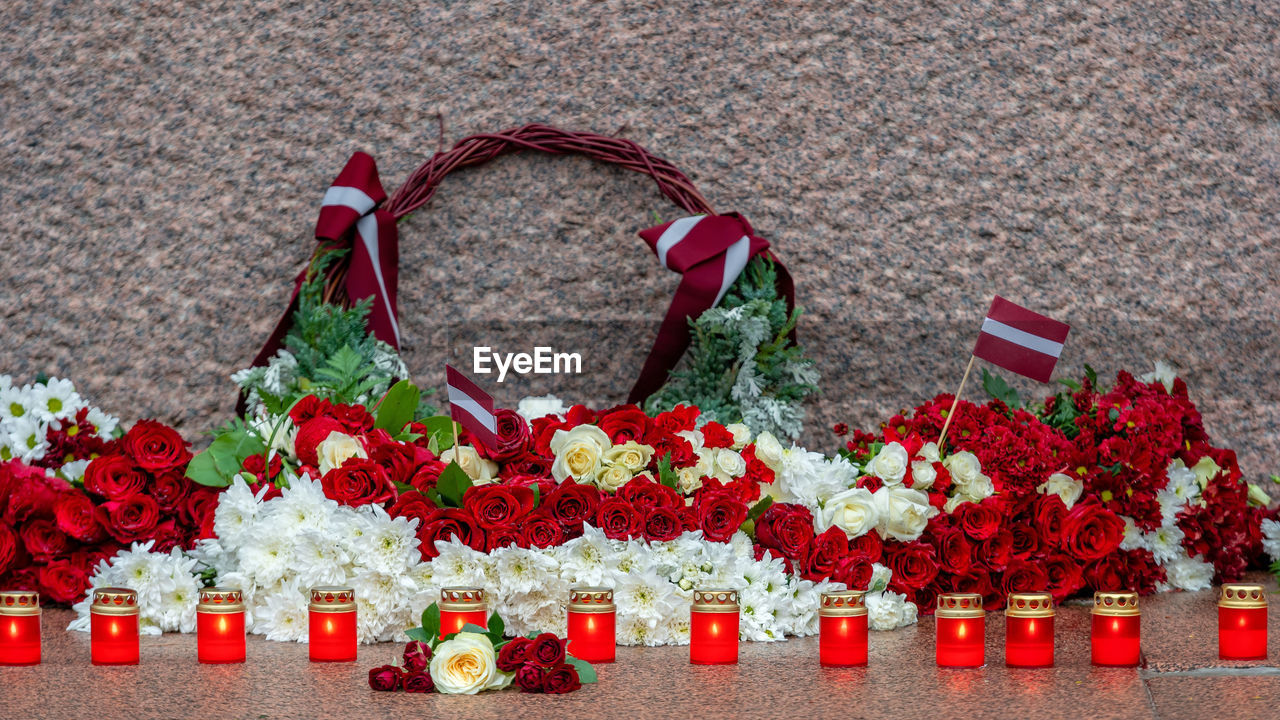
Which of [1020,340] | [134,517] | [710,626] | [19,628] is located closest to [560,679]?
[710,626]

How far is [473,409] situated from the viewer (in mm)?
2254

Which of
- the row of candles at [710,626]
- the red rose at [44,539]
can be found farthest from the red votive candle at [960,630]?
the red rose at [44,539]

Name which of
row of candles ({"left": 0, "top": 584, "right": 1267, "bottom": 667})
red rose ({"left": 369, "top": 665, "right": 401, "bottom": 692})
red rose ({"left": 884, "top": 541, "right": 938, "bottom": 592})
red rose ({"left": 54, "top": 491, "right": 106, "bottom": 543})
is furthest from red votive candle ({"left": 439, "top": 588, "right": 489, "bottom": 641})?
red rose ({"left": 54, "top": 491, "right": 106, "bottom": 543})

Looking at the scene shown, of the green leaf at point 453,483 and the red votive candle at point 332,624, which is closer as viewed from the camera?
the red votive candle at point 332,624

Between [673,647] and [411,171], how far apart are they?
204 cm

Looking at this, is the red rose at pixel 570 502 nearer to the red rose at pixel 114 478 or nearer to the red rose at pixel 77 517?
the red rose at pixel 114 478

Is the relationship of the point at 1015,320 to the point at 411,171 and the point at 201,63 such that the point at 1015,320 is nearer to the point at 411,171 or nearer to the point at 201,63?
the point at 411,171

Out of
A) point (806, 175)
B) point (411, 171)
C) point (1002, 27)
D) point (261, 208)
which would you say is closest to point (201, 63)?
point (261, 208)

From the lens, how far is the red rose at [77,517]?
2.54 metres

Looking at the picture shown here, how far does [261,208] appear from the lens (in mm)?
3627

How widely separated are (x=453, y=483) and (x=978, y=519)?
3.74 feet

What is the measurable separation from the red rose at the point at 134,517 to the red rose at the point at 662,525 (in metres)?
1.11

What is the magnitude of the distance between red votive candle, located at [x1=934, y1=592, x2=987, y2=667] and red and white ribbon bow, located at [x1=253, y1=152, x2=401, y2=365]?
206cm

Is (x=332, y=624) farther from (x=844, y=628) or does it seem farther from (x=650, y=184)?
(x=650, y=184)
